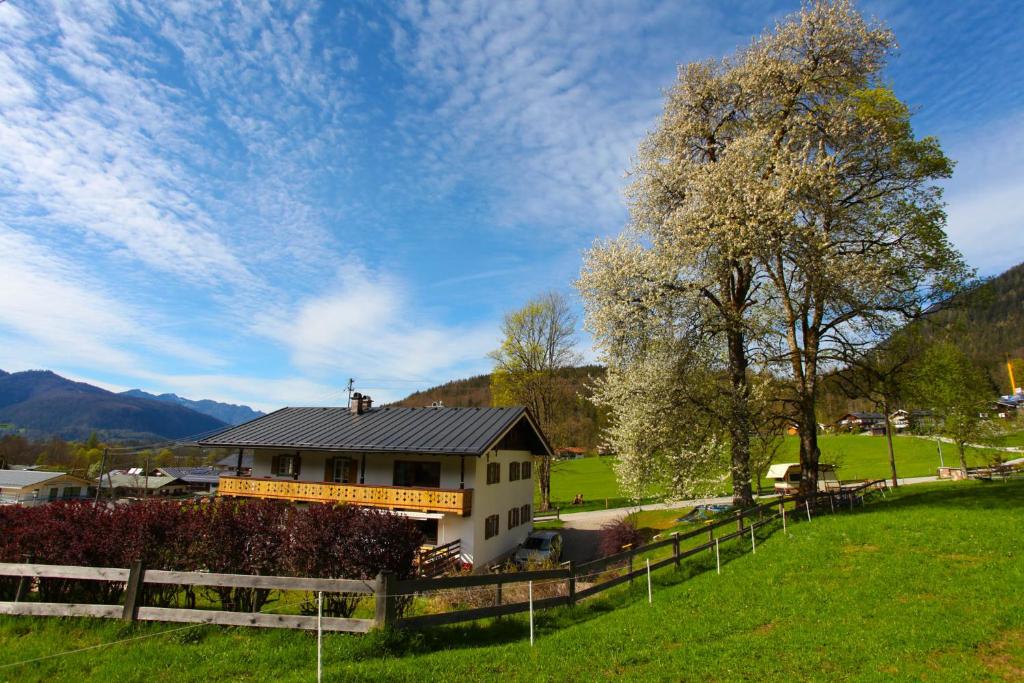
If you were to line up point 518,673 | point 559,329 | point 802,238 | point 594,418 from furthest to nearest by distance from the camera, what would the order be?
point 594,418, point 559,329, point 802,238, point 518,673

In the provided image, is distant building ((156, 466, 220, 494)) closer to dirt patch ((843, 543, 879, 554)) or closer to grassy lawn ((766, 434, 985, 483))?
grassy lawn ((766, 434, 985, 483))

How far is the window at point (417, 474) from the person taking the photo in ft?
84.1

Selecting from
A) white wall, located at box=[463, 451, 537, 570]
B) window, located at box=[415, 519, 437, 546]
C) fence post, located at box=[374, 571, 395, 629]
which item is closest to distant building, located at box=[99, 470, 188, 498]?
white wall, located at box=[463, 451, 537, 570]

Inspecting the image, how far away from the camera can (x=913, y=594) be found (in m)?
9.80

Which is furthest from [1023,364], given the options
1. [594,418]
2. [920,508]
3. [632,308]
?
[632,308]

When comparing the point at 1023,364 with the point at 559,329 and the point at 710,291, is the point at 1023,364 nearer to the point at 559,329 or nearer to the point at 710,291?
the point at 559,329

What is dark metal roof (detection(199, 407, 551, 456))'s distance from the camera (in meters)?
25.0

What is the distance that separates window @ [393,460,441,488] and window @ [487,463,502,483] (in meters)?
2.56

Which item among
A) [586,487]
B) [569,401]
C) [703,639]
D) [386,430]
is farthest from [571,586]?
[586,487]

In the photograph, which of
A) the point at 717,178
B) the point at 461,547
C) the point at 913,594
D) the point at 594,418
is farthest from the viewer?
the point at 594,418

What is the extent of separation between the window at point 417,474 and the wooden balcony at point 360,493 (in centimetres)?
94

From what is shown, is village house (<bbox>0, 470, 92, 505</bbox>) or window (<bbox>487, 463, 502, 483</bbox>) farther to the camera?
village house (<bbox>0, 470, 92, 505</bbox>)

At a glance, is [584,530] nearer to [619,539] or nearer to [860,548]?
[619,539]

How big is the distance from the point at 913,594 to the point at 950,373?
27.3 m
